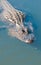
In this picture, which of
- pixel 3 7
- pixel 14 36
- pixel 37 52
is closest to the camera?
pixel 37 52

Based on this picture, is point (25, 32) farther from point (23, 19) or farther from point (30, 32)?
point (23, 19)

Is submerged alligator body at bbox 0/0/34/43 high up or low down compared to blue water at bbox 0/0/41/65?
up

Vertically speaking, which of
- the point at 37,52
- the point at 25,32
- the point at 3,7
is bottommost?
the point at 37,52

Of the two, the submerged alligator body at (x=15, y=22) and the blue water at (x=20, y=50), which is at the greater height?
the submerged alligator body at (x=15, y=22)

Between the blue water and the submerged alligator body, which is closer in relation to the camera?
the blue water

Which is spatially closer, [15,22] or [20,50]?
[20,50]

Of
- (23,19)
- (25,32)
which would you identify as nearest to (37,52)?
(25,32)

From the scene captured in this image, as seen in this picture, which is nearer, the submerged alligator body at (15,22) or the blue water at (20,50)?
the blue water at (20,50)

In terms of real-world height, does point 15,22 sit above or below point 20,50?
above
